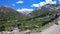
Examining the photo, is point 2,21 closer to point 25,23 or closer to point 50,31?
point 25,23

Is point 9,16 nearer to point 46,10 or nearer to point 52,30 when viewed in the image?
point 46,10

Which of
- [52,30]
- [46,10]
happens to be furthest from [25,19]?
[52,30]

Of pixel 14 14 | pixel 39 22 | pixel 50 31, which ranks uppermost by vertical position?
pixel 14 14

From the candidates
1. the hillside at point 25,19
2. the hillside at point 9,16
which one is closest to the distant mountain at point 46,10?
the hillside at point 25,19

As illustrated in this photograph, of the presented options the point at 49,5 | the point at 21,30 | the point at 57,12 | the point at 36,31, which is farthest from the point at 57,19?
the point at 21,30

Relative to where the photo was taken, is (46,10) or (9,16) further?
(46,10)

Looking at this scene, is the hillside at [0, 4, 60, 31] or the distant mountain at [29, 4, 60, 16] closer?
the hillside at [0, 4, 60, 31]

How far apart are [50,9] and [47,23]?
468mm

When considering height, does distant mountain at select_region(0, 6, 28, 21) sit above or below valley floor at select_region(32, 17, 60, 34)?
above

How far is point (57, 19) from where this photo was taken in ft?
15.3

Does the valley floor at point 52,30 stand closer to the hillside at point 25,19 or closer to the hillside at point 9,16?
the hillside at point 25,19

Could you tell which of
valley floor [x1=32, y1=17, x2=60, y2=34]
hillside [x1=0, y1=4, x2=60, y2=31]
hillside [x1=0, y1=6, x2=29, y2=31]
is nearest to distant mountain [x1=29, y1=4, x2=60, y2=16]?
hillside [x1=0, y1=4, x2=60, y2=31]

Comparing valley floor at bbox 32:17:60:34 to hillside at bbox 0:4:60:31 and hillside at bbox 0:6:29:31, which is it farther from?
hillside at bbox 0:6:29:31

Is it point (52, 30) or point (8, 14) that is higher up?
point (8, 14)
